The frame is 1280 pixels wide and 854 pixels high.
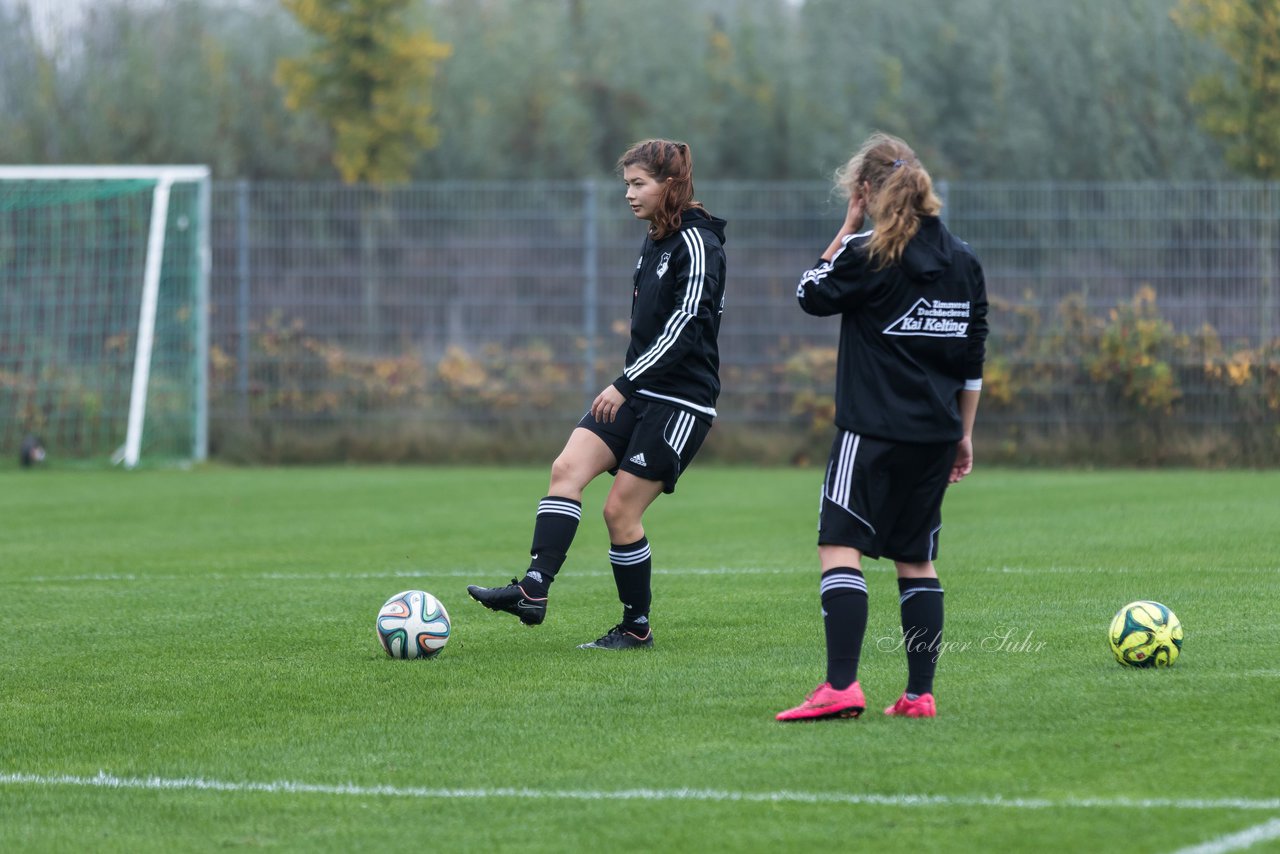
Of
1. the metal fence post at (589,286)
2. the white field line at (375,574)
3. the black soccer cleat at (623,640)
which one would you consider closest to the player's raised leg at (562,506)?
the black soccer cleat at (623,640)

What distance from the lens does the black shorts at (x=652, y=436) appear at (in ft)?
22.7

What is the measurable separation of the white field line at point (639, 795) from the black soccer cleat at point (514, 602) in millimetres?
1901

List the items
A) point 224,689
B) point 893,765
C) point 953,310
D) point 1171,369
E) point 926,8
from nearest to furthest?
point 893,765 → point 953,310 → point 224,689 → point 1171,369 → point 926,8

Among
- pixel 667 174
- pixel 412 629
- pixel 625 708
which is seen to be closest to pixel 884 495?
pixel 625 708

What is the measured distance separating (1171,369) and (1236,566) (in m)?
8.99

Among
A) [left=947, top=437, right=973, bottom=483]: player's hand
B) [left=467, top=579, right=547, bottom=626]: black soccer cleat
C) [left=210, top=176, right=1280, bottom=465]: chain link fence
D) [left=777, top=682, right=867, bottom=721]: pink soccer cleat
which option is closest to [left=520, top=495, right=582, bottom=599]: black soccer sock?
[left=467, top=579, right=547, bottom=626]: black soccer cleat

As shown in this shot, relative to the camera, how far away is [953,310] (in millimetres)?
5367

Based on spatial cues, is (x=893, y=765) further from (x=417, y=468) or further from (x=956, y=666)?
(x=417, y=468)

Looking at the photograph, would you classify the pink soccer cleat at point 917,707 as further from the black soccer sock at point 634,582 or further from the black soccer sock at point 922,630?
the black soccer sock at point 634,582

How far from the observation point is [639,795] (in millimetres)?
4527

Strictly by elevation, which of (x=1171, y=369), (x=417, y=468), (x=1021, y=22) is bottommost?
(x=417, y=468)

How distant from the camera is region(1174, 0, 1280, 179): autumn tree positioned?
20.4m

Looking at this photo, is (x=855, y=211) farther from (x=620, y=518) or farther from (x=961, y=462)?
(x=620, y=518)

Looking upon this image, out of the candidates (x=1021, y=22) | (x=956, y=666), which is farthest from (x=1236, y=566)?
(x=1021, y=22)
